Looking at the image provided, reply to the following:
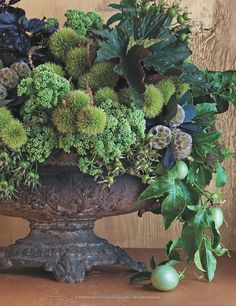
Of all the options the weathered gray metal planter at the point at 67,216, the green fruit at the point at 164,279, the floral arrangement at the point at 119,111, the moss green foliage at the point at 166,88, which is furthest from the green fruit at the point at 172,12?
the green fruit at the point at 164,279

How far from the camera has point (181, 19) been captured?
932mm

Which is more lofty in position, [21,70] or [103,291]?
[21,70]

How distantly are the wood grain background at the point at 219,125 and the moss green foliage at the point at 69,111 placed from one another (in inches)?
20.7

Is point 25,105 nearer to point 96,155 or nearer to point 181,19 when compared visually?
point 96,155

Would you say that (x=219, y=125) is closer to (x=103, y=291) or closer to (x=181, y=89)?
(x=181, y=89)

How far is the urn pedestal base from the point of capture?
900 millimetres

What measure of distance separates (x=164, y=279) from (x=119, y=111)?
0.71 feet

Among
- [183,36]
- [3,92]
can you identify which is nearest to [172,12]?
[183,36]

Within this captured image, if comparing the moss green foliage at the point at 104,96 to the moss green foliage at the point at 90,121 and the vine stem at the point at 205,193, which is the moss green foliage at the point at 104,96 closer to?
the moss green foliage at the point at 90,121

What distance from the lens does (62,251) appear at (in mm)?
909

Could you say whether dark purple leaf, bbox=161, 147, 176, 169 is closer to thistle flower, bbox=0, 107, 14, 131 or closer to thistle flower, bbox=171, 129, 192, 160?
thistle flower, bbox=171, 129, 192, 160

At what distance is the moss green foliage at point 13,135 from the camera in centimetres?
79

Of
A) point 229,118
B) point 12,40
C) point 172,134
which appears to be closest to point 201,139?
point 172,134

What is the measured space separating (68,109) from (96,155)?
0.06 meters
